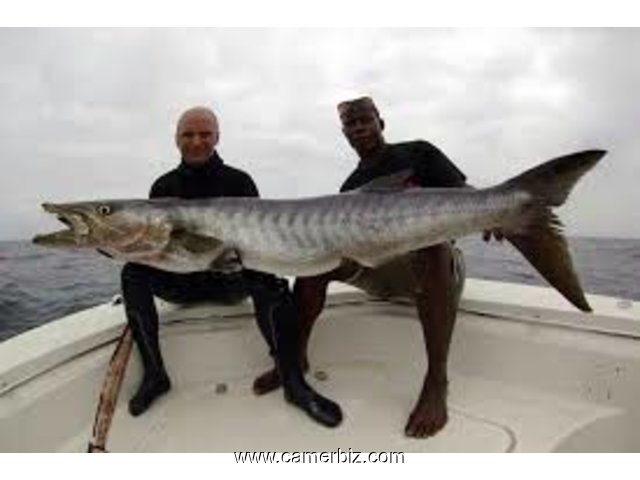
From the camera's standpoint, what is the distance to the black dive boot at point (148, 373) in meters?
3.65

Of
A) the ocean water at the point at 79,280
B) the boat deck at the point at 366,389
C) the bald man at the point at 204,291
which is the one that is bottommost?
the ocean water at the point at 79,280

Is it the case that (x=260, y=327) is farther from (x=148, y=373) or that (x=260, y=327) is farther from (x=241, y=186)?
(x=241, y=186)

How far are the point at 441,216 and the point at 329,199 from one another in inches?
23.4

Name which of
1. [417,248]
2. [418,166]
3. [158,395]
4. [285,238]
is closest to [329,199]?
[285,238]

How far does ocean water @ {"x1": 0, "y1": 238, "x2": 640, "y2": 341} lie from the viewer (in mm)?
9328

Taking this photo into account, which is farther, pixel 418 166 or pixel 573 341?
pixel 418 166

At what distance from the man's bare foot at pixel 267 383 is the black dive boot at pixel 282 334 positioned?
5.7 inches

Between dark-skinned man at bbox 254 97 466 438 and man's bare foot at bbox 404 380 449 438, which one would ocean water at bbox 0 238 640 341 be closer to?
dark-skinned man at bbox 254 97 466 438

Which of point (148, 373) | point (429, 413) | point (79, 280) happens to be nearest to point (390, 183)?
point (429, 413)

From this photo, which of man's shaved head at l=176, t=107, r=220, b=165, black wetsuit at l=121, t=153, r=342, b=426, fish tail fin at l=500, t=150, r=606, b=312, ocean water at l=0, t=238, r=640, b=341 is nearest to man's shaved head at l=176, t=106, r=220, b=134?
man's shaved head at l=176, t=107, r=220, b=165

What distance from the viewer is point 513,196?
3.02 meters

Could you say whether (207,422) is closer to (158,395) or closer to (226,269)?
(158,395)

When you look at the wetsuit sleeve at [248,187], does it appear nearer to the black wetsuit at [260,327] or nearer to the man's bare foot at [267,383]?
the black wetsuit at [260,327]

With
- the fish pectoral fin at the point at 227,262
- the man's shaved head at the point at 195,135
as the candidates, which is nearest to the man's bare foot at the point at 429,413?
the fish pectoral fin at the point at 227,262
